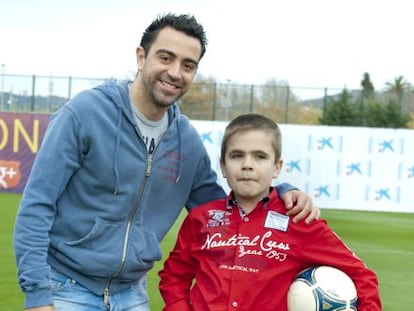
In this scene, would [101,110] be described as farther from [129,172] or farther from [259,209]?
[259,209]

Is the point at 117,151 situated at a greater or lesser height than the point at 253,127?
lesser

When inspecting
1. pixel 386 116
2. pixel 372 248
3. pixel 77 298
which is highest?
pixel 386 116

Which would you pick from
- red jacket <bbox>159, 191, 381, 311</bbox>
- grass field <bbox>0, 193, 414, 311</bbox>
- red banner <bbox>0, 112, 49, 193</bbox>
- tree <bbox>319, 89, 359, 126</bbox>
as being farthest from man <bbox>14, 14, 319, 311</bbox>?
tree <bbox>319, 89, 359, 126</bbox>

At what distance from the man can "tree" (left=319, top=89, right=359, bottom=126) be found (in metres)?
30.5

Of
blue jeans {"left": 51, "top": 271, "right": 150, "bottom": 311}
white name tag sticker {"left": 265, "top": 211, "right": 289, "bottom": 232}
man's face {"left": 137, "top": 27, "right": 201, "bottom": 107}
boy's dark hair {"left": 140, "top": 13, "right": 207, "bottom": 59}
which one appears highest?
boy's dark hair {"left": 140, "top": 13, "right": 207, "bottom": 59}

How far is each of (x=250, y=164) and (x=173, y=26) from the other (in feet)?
2.45

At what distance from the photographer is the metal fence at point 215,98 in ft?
97.9

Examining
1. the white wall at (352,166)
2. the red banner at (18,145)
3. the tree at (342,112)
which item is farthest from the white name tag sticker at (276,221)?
the tree at (342,112)

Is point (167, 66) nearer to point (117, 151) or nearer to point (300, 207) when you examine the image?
point (117, 151)

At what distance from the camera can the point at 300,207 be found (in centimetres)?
379

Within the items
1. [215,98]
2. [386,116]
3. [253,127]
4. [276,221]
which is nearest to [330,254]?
[276,221]

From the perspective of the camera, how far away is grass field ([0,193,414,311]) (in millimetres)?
7711

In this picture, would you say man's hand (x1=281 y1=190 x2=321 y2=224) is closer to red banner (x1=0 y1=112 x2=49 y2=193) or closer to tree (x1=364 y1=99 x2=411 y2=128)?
red banner (x1=0 y1=112 x2=49 y2=193)

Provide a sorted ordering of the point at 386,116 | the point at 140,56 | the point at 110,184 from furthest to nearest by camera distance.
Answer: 1. the point at 386,116
2. the point at 140,56
3. the point at 110,184
